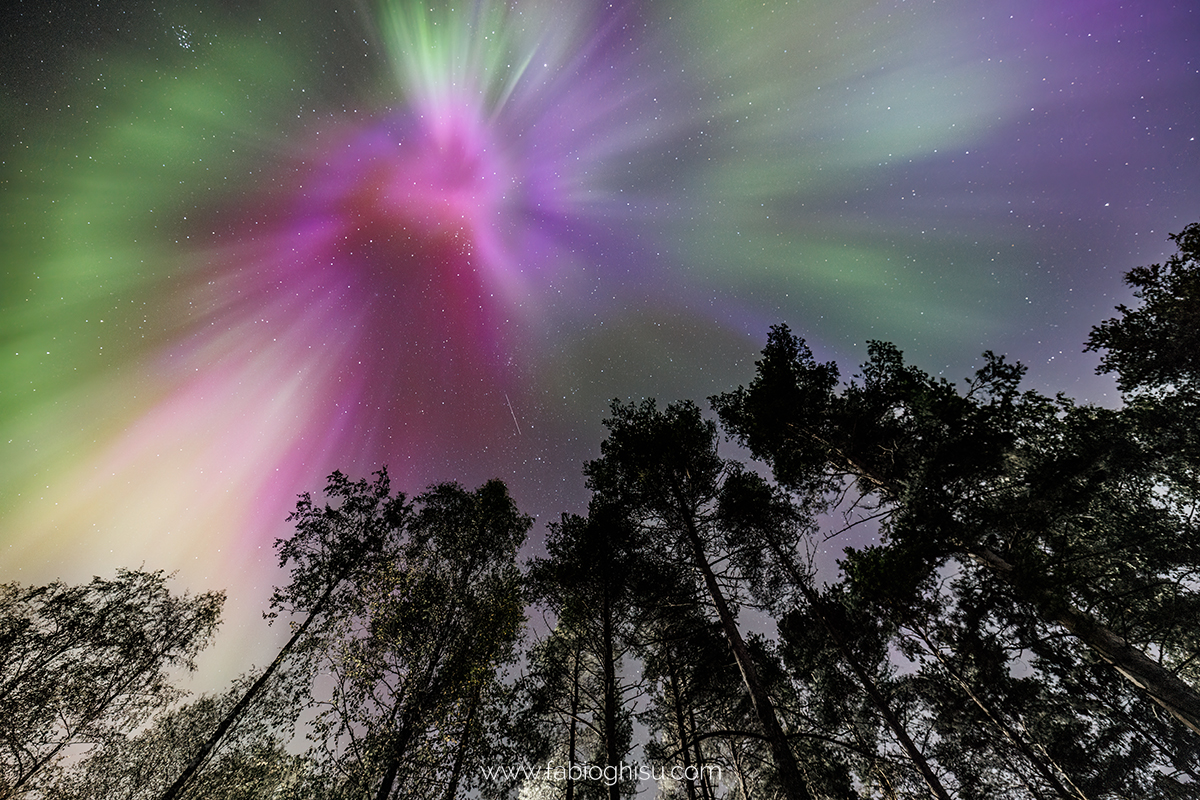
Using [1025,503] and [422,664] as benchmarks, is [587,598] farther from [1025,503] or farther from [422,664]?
[1025,503]


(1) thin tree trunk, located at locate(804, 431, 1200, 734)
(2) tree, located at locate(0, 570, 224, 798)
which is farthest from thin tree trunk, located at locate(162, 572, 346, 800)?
(1) thin tree trunk, located at locate(804, 431, 1200, 734)

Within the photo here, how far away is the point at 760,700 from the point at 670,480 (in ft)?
20.2

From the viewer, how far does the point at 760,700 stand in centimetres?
702

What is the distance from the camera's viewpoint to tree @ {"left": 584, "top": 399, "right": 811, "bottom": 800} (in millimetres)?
11211

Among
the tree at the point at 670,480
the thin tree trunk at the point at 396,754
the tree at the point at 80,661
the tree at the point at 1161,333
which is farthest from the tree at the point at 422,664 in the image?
the tree at the point at 1161,333

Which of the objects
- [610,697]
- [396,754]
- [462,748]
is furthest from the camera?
[462,748]

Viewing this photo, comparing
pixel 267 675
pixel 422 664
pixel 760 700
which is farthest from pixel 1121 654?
pixel 267 675

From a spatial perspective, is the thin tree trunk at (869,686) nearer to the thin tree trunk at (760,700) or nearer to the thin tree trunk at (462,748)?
the thin tree trunk at (760,700)

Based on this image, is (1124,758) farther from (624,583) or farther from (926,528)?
(624,583)

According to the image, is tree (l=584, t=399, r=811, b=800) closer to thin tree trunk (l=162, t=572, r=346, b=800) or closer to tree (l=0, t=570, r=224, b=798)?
thin tree trunk (l=162, t=572, r=346, b=800)

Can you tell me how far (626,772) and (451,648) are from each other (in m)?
8.44

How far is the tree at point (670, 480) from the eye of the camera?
11211 millimetres

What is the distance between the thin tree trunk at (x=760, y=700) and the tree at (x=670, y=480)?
2.0 inches

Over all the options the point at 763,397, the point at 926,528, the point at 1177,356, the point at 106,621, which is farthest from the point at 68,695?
the point at 1177,356
